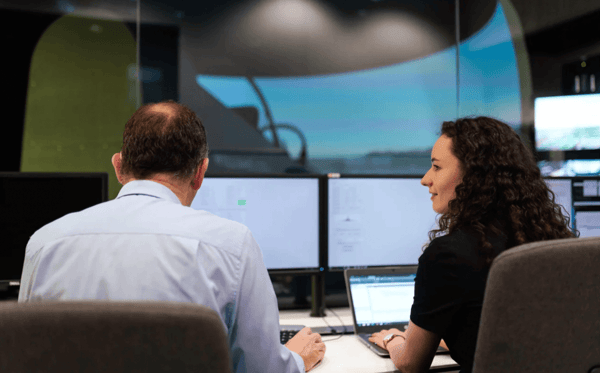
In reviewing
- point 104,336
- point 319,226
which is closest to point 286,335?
point 319,226

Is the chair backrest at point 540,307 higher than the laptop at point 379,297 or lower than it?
higher

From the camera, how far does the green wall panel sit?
8.34ft

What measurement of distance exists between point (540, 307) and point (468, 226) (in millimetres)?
335

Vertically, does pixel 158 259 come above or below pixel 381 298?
above

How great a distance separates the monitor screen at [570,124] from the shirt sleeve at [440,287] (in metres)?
1.96

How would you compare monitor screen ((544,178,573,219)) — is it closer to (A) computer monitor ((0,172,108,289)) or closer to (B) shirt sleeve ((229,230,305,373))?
(B) shirt sleeve ((229,230,305,373))

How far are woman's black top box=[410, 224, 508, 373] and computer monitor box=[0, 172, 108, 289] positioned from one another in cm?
129

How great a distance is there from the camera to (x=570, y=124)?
2.50 m

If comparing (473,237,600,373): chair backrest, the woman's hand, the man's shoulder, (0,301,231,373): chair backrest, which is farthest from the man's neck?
the woman's hand

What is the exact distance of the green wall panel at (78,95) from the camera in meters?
2.54

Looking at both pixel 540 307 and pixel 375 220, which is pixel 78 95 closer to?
pixel 375 220

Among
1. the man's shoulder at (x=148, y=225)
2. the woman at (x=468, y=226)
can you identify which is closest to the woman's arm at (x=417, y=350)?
the woman at (x=468, y=226)

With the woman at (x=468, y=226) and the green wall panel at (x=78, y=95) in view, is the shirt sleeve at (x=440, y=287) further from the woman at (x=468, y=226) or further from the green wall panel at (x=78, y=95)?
the green wall panel at (x=78, y=95)

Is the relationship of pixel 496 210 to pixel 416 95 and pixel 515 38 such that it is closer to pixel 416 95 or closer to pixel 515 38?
pixel 416 95
